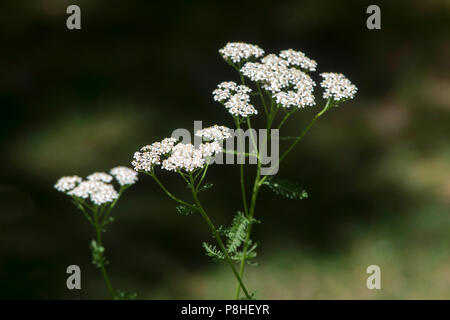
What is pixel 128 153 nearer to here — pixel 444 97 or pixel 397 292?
pixel 397 292

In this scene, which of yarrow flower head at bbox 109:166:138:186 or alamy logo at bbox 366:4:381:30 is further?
alamy logo at bbox 366:4:381:30

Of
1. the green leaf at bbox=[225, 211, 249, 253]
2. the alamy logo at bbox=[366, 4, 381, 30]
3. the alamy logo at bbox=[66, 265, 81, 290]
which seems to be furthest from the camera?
the alamy logo at bbox=[366, 4, 381, 30]

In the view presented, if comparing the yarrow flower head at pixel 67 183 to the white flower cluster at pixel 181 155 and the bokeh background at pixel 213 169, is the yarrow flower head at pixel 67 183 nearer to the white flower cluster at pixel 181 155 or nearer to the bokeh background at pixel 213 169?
the white flower cluster at pixel 181 155

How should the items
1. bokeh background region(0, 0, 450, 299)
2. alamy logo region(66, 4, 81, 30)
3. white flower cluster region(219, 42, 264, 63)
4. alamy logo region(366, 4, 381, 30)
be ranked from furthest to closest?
→ alamy logo region(366, 4, 381, 30), alamy logo region(66, 4, 81, 30), bokeh background region(0, 0, 450, 299), white flower cluster region(219, 42, 264, 63)

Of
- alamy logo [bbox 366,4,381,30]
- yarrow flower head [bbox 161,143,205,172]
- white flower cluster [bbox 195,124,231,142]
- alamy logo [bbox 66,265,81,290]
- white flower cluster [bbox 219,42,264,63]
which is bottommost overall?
alamy logo [bbox 66,265,81,290]

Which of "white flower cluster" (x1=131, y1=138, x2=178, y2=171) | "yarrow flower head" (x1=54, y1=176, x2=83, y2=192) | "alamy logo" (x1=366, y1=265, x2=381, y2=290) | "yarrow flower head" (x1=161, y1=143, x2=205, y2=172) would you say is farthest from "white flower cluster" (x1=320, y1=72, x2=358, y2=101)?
"alamy logo" (x1=366, y1=265, x2=381, y2=290)

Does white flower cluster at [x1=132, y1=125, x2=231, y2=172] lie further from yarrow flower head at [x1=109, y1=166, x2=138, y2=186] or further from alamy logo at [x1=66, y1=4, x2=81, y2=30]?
alamy logo at [x1=66, y1=4, x2=81, y2=30]

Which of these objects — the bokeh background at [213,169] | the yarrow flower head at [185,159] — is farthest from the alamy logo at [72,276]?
the yarrow flower head at [185,159]

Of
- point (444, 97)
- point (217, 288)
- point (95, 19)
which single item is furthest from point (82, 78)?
point (444, 97)

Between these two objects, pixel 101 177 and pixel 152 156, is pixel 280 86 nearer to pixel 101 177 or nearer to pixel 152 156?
pixel 152 156

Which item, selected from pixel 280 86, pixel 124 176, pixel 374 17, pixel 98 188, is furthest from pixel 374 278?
pixel 98 188
